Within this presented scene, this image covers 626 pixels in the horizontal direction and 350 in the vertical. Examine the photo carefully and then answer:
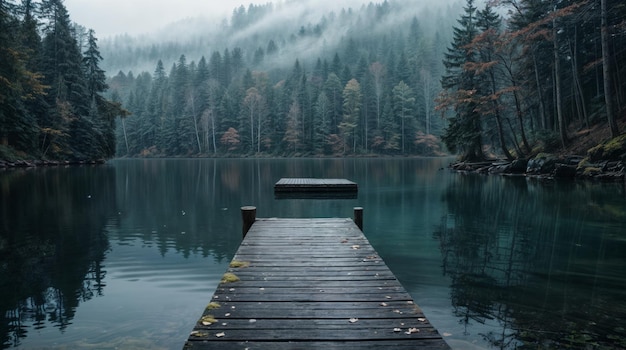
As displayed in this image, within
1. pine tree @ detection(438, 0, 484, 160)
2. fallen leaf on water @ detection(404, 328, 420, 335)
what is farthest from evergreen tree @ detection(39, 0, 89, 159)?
fallen leaf on water @ detection(404, 328, 420, 335)

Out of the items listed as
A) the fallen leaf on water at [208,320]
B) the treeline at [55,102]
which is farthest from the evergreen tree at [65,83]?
the fallen leaf on water at [208,320]

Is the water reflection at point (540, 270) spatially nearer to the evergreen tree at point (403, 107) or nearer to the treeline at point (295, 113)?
the evergreen tree at point (403, 107)

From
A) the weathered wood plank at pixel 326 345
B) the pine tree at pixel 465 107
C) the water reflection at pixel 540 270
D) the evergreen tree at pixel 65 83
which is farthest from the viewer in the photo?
the evergreen tree at pixel 65 83

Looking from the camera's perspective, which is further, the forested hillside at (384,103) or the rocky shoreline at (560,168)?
the forested hillside at (384,103)

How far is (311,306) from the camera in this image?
15.0ft

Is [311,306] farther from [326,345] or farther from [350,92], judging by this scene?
[350,92]

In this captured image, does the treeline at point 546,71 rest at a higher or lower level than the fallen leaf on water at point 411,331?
higher

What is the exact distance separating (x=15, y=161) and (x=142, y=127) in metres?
62.3

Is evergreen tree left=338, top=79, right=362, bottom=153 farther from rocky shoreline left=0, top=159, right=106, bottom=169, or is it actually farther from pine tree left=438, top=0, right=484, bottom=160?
rocky shoreline left=0, top=159, right=106, bottom=169

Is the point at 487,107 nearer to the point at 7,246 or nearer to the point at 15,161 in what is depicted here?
the point at 7,246

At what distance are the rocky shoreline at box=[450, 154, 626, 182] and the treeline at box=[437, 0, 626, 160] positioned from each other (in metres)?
2.17

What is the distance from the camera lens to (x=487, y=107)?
3550cm

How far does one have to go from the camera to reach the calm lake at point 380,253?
563 cm

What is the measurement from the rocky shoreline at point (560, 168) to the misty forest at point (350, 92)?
2.27 metres
